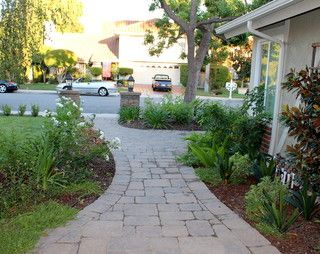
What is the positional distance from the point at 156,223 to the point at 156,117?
7.24m

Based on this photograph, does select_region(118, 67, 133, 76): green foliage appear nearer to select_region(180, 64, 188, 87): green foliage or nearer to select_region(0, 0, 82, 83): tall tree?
select_region(180, 64, 188, 87): green foliage

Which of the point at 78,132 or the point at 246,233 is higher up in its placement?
the point at 78,132

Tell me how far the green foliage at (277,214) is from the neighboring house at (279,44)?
2176mm

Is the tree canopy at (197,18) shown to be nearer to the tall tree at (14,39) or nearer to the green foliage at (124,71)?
the tall tree at (14,39)

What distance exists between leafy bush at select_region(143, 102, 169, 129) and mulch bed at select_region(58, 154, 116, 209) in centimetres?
408

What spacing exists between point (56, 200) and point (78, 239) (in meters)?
1.13

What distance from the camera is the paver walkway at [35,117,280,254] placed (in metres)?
3.57

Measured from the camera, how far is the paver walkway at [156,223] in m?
3.57

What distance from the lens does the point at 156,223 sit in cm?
418

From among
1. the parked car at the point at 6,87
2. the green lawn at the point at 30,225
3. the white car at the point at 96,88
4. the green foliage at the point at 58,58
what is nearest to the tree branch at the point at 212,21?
the green lawn at the point at 30,225

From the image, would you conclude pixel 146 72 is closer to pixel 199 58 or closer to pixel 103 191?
pixel 199 58

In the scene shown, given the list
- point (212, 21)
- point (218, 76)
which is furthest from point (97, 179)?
point (218, 76)

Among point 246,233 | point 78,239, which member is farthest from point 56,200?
point 246,233

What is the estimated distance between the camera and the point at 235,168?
18.5 ft
